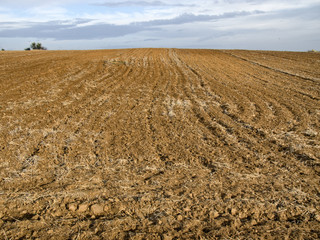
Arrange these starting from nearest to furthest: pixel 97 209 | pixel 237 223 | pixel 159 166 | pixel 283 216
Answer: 1. pixel 237 223
2. pixel 283 216
3. pixel 97 209
4. pixel 159 166

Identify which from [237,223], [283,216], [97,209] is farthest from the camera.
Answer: [97,209]

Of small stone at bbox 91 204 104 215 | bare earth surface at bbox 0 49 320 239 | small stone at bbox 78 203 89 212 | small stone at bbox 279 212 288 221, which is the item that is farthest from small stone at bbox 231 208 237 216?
small stone at bbox 78 203 89 212

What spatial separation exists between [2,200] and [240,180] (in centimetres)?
345

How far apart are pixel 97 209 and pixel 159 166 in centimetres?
151

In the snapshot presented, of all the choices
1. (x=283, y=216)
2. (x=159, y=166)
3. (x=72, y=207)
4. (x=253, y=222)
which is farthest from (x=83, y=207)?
(x=283, y=216)

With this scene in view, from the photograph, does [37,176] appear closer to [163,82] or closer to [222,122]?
[222,122]

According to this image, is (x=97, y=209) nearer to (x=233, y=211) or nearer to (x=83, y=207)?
(x=83, y=207)

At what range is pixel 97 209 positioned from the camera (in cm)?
354

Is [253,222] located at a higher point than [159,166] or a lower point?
lower

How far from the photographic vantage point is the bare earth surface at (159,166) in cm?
326

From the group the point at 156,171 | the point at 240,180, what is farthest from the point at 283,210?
the point at 156,171

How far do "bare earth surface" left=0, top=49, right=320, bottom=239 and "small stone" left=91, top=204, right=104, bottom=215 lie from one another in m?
0.01

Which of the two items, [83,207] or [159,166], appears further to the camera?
[159,166]

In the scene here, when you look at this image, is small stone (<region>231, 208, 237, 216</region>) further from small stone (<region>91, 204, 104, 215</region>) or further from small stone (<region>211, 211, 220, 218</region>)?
small stone (<region>91, 204, 104, 215</region>)
